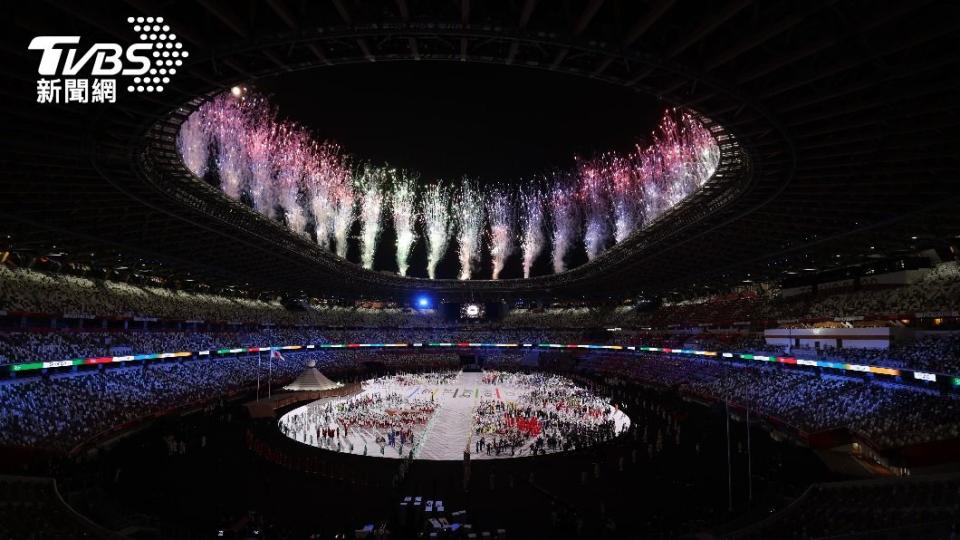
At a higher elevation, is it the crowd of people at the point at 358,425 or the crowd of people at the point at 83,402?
the crowd of people at the point at 83,402

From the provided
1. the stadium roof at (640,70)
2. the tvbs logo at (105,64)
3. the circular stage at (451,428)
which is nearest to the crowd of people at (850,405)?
the stadium roof at (640,70)

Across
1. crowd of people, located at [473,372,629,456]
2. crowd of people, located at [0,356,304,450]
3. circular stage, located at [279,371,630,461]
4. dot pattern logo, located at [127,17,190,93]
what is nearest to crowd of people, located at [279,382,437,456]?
circular stage, located at [279,371,630,461]

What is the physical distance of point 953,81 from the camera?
49.5ft

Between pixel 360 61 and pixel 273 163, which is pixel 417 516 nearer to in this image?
pixel 360 61

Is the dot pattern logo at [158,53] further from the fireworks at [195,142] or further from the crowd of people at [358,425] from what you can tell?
the crowd of people at [358,425]

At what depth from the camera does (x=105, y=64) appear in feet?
51.0

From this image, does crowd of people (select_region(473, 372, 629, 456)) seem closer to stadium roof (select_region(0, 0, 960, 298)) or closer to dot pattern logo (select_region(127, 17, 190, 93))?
stadium roof (select_region(0, 0, 960, 298))

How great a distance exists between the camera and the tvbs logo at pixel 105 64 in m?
14.2

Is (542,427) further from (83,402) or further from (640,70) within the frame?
(83,402)

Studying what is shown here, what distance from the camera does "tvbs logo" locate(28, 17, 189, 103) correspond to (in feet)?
46.5

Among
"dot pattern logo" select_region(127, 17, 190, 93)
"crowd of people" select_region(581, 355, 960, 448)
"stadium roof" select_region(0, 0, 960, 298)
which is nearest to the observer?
"stadium roof" select_region(0, 0, 960, 298)

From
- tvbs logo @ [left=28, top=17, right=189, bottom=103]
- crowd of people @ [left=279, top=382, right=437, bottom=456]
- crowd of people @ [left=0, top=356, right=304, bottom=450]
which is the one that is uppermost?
tvbs logo @ [left=28, top=17, right=189, bottom=103]

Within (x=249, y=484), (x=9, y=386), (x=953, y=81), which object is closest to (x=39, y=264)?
(x=9, y=386)

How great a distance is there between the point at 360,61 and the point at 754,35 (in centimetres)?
1077
